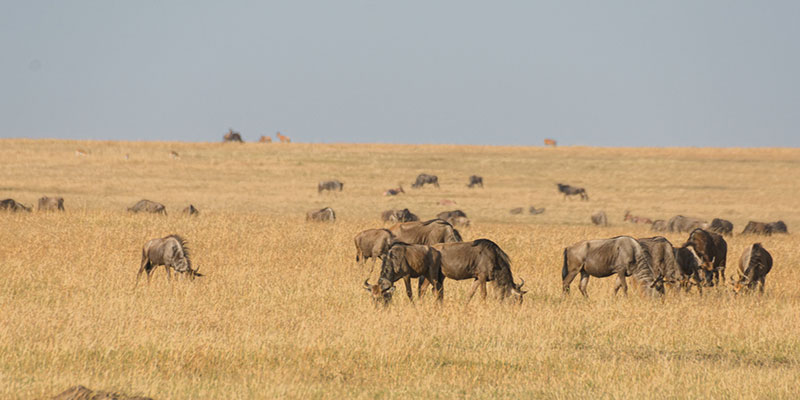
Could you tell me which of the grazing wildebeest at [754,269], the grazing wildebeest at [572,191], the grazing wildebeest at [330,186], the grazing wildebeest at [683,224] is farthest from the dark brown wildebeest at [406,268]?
the grazing wildebeest at [572,191]

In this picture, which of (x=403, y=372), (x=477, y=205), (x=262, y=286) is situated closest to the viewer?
(x=403, y=372)

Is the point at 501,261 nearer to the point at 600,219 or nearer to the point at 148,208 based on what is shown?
the point at 148,208

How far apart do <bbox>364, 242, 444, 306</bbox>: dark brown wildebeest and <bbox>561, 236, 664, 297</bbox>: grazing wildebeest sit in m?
2.70

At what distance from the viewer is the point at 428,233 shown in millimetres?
16078

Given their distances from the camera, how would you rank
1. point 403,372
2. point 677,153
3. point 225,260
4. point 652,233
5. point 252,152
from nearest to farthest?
point 403,372
point 225,260
point 652,233
point 252,152
point 677,153

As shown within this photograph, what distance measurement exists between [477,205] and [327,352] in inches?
1286

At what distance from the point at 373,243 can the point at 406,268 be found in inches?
181

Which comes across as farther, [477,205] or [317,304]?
[477,205]

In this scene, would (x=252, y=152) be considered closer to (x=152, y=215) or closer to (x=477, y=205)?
(x=477, y=205)

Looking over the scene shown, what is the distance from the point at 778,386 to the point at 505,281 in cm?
529

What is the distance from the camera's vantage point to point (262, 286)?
1433 cm

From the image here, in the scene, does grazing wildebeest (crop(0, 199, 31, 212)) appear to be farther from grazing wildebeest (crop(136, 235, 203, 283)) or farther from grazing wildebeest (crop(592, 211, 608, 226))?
grazing wildebeest (crop(592, 211, 608, 226))

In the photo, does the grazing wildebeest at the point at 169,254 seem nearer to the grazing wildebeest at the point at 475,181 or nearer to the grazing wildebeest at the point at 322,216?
the grazing wildebeest at the point at 322,216

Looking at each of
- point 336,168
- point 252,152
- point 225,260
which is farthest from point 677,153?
point 225,260
